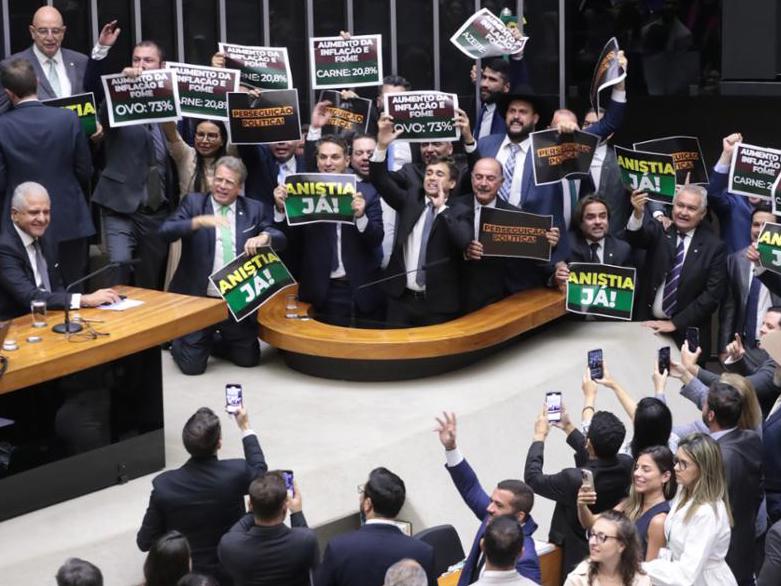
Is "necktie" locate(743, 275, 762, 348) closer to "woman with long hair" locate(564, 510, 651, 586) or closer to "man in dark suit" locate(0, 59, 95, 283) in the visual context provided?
"man in dark suit" locate(0, 59, 95, 283)

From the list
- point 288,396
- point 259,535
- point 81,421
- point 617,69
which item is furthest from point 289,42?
point 259,535

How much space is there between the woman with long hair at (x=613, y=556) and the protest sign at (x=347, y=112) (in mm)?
6024

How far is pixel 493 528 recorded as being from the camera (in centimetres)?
712

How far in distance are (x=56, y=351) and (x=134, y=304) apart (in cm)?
102

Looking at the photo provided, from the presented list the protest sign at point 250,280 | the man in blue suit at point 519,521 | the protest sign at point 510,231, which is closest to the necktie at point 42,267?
the protest sign at point 250,280

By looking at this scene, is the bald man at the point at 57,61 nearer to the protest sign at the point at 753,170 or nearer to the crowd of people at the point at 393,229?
the crowd of people at the point at 393,229

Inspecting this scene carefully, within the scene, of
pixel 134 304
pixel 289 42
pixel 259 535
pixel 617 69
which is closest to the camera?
pixel 259 535

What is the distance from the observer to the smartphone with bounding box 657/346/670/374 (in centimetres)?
953

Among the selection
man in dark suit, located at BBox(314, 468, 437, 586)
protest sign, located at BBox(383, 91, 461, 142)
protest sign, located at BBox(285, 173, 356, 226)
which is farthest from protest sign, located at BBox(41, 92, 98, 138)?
man in dark suit, located at BBox(314, 468, 437, 586)

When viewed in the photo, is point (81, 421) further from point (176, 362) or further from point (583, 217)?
point (583, 217)

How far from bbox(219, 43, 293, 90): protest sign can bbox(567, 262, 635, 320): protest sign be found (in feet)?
8.48

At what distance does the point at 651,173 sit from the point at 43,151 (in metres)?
4.28

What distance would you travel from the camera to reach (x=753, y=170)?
12.2 meters

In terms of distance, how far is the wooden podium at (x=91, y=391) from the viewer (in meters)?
9.36
